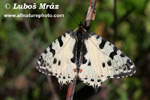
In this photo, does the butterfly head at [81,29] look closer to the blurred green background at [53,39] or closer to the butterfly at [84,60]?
the butterfly at [84,60]

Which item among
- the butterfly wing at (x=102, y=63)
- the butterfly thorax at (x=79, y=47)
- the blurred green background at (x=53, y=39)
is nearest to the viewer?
the butterfly wing at (x=102, y=63)

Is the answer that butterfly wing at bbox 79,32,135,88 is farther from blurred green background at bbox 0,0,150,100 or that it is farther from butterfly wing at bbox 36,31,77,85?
blurred green background at bbox 0,0,150,100

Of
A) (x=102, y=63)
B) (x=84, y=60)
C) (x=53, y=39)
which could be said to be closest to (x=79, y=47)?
(x=84, y=60)

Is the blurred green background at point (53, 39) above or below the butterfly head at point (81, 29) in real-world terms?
below

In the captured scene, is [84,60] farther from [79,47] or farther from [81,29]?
[81,29]

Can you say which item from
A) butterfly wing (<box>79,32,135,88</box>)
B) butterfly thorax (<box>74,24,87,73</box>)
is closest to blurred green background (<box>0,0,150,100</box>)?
butterfly thorax (<box>74,24,87,73</box>)

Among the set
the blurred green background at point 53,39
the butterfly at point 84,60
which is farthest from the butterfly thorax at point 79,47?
the blurred green background at point 53,39
